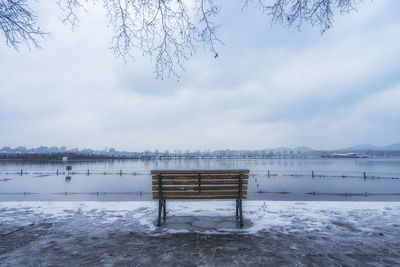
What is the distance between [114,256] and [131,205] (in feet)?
9.72

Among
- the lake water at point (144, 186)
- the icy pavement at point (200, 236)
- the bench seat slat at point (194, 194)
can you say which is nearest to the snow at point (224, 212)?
the icy pavement at point (200, 236)

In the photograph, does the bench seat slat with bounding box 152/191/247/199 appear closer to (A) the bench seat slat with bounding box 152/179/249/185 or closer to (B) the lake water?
(A) the bench seat slat with bounding box 152/179/249/185

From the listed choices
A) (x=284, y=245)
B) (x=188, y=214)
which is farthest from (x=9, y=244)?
(x=284, y=245)

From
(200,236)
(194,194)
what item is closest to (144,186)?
(194,194)

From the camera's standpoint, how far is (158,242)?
333 centimetres

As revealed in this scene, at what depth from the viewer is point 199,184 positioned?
4.28 metres

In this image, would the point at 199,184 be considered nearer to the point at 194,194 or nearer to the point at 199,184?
the point at 199,184

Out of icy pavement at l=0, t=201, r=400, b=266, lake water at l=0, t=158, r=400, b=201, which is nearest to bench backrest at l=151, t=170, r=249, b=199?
icy pavement at l=0, t=201, r=400, b=266

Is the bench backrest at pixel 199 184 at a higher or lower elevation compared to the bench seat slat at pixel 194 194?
higher

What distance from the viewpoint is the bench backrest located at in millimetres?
4246

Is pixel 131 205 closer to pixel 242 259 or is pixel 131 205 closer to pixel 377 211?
pixel 242 259

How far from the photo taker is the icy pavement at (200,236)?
9.18 ft

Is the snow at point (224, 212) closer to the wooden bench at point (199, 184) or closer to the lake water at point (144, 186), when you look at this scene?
the wooden bench at point (199, 184)

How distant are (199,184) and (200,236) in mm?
985
